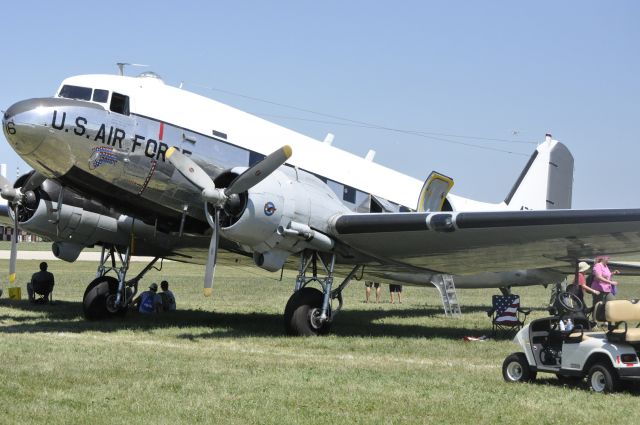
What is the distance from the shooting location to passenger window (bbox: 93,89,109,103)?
14312 mm

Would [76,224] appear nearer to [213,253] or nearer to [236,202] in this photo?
[213,253]

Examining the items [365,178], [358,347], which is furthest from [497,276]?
[358,347]

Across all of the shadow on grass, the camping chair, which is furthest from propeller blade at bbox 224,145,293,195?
the camping chair

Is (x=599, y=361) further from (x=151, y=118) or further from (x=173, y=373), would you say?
(x=151, y=118)

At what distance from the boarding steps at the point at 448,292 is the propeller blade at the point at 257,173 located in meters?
7.26

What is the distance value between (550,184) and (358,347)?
10397 mm

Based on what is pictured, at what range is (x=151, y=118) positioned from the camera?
576 inches

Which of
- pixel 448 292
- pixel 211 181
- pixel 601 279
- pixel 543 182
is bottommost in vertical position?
pixel 448 292

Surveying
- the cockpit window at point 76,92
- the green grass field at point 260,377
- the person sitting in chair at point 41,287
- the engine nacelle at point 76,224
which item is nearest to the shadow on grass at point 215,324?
the green grass field at point 260,377

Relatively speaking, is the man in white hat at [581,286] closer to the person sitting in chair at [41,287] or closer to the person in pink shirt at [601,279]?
the person in pink shirt at [601,279]

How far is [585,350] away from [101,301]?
37.8 feet

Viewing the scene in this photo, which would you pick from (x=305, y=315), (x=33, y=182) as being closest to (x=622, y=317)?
(x=305, y=315)

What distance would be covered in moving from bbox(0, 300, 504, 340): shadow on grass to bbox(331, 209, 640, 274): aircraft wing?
5.15ft

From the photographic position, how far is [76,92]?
14.4 meters
